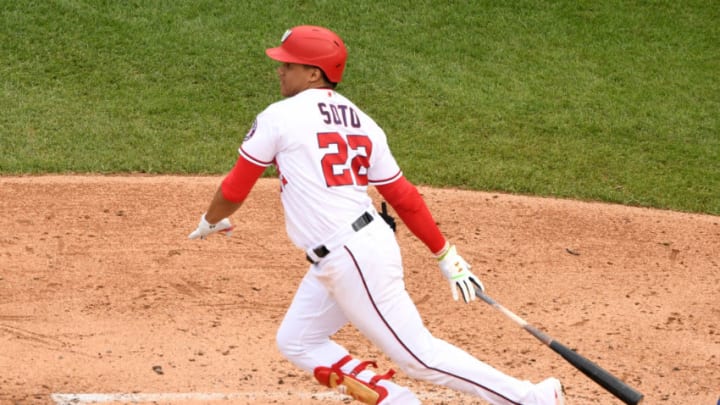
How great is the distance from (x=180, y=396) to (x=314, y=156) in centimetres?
192

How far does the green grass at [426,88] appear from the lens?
33.1 ft

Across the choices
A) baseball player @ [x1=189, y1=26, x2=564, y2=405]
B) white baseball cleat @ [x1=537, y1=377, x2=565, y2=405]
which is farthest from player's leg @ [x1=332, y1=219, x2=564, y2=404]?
white baseball cleat @ [x1=537, y1=377, x2=565, y2=405]

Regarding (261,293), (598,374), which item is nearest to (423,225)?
(598,374)

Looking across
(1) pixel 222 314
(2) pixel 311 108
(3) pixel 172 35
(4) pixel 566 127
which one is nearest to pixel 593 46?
(4) pixel 566 127

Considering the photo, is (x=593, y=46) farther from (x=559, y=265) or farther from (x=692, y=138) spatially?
(x=559, y=265)

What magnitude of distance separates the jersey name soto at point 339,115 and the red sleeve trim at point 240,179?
397 mm

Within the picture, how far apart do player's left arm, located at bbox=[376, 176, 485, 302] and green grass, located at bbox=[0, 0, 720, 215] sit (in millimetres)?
4454

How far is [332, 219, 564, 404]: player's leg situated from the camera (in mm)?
4938

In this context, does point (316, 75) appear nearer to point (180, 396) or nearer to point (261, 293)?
point (180, 396)

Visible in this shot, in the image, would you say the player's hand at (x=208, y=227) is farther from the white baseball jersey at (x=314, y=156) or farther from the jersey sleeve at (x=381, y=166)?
the jersey sleeve at (x=381, y=166)

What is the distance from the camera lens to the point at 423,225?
528 cm

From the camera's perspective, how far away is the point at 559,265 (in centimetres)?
816

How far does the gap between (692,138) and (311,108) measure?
7313 mm

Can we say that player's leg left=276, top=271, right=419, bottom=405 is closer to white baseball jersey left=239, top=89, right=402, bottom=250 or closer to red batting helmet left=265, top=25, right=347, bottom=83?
white baseball jersey left=239, top=89, right=402, bottom=250
